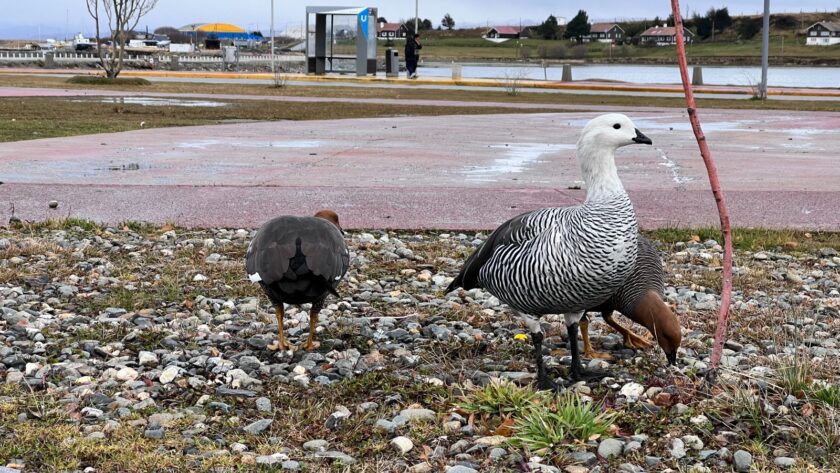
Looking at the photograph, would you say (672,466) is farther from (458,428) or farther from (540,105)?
(540,105)

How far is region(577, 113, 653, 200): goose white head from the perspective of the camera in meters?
4.68

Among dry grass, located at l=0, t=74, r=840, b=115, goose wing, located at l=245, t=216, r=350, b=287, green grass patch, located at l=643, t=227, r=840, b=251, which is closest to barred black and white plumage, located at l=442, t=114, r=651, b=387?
goose wing, located at l=245, t=216, r=350, b=287

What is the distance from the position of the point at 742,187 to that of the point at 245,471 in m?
8.58

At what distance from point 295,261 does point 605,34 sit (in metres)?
138

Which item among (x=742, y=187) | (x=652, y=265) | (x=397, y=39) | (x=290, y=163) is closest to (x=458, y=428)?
(x=652, y=265)

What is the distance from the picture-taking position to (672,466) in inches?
157

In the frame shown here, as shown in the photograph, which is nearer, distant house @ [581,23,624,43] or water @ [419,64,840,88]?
water @ [419,64,840,88]

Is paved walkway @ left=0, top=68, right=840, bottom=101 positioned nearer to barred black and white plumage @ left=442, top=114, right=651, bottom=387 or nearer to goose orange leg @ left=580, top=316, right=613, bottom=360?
goose orange leg @ left=580, top=316, right=613, bottom=360

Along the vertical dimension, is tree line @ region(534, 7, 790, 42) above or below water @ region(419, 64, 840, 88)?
A: above

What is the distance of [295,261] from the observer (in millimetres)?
5230

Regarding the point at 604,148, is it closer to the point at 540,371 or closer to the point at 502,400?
the point at 540,371

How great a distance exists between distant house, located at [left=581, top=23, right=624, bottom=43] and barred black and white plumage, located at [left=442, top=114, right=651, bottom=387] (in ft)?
411

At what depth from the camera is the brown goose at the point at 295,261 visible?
5.21m

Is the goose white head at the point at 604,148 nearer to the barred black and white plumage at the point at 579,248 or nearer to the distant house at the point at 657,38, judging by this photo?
the barred black and white plumage at the point at 579,248
